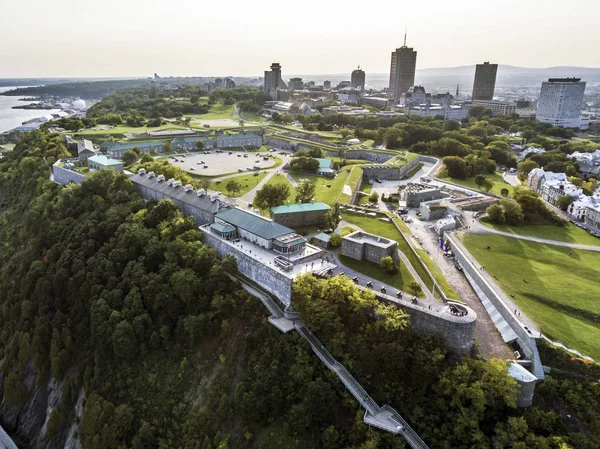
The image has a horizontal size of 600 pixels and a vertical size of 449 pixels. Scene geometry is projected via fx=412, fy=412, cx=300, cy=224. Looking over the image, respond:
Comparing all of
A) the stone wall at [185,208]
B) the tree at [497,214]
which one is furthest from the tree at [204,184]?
the tree at [497,214]

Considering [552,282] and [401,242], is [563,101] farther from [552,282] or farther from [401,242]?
[401,242]

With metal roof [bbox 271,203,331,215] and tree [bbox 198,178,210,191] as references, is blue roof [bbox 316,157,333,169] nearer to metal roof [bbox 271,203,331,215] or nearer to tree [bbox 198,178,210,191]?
tree [bbox 198,178,210,191]

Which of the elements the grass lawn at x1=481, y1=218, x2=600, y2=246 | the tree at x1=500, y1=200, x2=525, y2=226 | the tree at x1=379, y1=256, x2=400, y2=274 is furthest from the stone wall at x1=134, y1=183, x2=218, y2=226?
the tree at x1=500, y1=200, x2=525, y2=226

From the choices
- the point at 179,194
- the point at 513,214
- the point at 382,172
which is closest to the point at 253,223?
the point at 179,194

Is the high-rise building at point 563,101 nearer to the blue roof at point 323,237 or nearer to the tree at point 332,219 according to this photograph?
the tree at point 332,219

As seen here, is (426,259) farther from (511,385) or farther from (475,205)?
(475,205)

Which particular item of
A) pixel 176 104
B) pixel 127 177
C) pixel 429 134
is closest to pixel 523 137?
pixel 429 134
